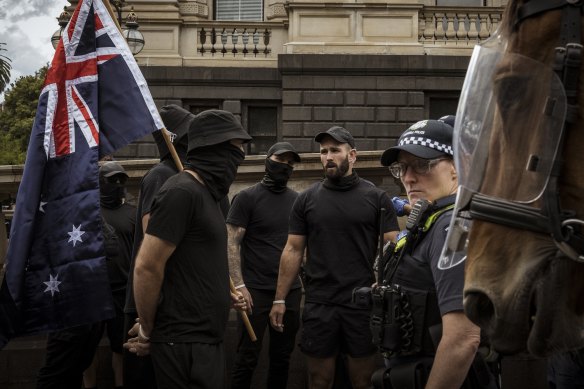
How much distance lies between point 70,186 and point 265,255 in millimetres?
2733

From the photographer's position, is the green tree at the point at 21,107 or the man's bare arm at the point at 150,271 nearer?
the man's bare arm at the point at 150,271

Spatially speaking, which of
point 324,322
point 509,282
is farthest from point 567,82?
point 324,322

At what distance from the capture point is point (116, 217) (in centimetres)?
822

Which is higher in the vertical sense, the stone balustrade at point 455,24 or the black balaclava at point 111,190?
the stone balustrade at point 455,24

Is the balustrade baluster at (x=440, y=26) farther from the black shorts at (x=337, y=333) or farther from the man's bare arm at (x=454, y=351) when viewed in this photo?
the man's bare arm at (x=454, y=351)

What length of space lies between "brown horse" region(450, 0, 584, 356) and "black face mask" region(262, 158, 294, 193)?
6.07 meters

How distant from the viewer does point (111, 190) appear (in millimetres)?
8266

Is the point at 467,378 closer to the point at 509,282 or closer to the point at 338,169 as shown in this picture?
the point at 509,282

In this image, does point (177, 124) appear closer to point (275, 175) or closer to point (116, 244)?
point (116, 244)

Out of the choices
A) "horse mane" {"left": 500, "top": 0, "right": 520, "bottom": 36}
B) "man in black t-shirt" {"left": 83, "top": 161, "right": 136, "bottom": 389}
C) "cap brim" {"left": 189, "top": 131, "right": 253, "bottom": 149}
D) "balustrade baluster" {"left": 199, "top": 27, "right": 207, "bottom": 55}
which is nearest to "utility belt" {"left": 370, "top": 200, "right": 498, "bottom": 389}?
"cap brim" {"left": 189, "top": 131, "right": 253, "bottom": 149}

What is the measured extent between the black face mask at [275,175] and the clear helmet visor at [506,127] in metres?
5.83

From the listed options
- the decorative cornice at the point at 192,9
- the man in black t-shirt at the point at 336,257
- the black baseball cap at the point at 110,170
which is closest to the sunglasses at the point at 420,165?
the man in black t-shirt at the point at 336,257

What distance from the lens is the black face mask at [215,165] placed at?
5.62 meters

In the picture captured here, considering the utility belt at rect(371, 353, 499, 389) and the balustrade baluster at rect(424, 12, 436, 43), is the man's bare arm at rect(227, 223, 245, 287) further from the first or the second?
the balustrade baluster at rect(424, 12, 436, 43)
